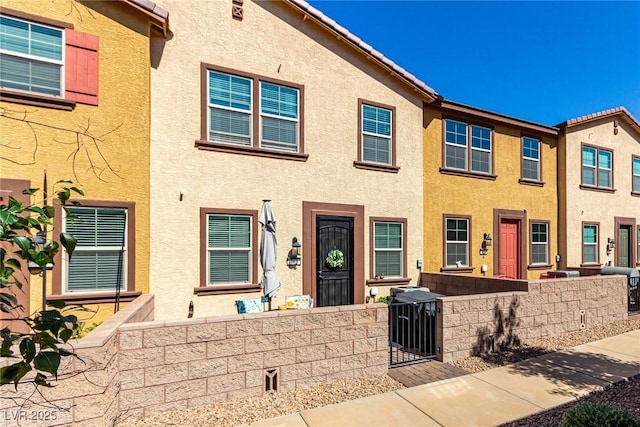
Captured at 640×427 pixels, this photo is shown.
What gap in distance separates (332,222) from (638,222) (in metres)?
16.8

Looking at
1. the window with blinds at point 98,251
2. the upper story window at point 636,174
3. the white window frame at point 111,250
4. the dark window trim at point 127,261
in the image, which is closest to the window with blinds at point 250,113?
the dark window trim at point 127,261

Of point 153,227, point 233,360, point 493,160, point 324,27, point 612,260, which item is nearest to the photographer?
point 233,360

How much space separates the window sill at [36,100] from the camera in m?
5.97

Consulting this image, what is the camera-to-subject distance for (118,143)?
6.85m

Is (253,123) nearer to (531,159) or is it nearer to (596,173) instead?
(531,159)

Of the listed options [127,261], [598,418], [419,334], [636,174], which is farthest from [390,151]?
[636,174]

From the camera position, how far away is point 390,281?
33.4ft

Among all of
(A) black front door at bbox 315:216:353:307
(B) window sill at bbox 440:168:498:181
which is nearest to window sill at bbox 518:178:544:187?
(B) window sill at bbox 440:168:498:181

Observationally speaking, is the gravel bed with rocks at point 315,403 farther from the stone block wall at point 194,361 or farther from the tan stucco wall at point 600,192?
the tan stucco wall at point 600,192

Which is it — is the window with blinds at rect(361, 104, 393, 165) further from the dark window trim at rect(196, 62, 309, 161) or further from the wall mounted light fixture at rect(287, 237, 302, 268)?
the wall mounted light fixture at rect(287, 237, 302, 268)

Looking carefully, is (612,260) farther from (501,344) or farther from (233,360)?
(233,360)

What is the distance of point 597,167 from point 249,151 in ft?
50.6

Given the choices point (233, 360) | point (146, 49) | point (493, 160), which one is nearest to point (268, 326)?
point (233, 360)

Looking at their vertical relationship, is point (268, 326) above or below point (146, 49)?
below
